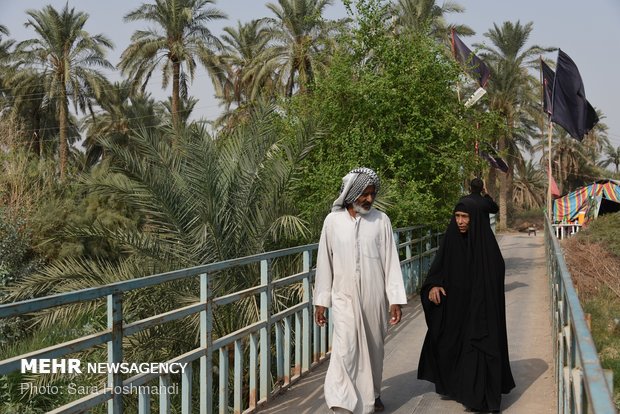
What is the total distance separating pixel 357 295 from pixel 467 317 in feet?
3.37

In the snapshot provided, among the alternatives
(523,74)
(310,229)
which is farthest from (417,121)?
(523,74)

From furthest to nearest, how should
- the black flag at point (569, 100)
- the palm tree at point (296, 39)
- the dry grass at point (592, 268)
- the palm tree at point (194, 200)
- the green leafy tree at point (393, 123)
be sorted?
1. the palm tree at point (296, 39)
2. the black flag at point (569, 100)
3. the dry grass at point (592, 268)
4. the green leafy tree at point (393, 123)
5. the palm tree at point (194, 200)

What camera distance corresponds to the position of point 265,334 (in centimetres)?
566

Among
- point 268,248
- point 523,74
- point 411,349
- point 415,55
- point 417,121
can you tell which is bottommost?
point 411,349

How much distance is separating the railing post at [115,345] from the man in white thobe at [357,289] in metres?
1.61

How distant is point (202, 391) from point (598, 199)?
97.8ft

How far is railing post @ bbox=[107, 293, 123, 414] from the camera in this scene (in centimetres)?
344

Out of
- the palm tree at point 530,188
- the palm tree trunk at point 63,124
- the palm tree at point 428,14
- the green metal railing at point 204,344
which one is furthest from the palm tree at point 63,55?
the palm tree at point 530,188

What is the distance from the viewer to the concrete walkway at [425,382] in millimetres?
5398

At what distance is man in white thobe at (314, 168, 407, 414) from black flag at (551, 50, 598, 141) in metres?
15.8

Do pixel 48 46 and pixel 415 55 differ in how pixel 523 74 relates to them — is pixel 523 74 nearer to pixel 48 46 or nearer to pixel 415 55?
pixel 48 46

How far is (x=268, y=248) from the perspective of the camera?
440 inches

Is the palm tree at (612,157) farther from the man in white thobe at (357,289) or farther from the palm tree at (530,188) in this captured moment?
the man in white thobe at (357,289)

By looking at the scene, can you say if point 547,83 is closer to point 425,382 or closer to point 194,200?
point 194,200
